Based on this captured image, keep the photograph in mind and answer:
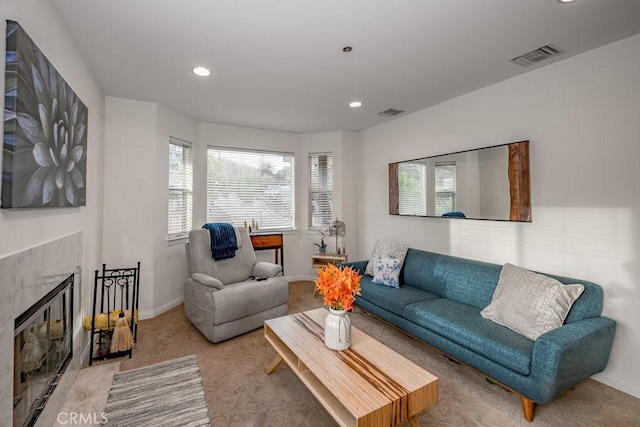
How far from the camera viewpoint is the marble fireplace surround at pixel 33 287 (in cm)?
122

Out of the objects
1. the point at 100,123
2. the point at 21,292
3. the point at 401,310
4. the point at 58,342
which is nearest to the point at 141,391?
the point at 58,342

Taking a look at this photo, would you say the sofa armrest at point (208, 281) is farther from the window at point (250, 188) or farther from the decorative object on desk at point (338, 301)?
the window at point (250, 188)

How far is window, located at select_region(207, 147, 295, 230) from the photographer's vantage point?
4.44m

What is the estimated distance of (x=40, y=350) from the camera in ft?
5.43

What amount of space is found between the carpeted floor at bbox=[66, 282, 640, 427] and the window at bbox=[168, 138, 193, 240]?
158cm

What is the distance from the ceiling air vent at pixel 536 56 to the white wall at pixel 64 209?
3320 mm

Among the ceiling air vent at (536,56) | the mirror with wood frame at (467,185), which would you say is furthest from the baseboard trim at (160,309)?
the ceiling air vent at (536,56)

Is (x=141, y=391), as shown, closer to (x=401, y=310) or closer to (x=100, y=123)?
(x=401, y=310)

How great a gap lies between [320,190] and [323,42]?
297 centimetres

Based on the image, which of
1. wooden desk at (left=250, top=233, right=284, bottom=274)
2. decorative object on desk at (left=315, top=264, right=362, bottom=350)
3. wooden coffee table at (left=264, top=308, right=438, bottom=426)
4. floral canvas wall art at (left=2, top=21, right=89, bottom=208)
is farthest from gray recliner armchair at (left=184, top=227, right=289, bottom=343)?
floral canvas wall art at (left=2, top=21, right=89, bottom=208)

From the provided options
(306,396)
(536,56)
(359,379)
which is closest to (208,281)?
(306,396)

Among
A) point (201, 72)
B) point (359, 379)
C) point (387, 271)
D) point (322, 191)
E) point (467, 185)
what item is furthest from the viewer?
point (322, 191)

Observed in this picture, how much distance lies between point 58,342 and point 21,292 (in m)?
0.79

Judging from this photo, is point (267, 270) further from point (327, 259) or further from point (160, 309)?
point (160, 309)
